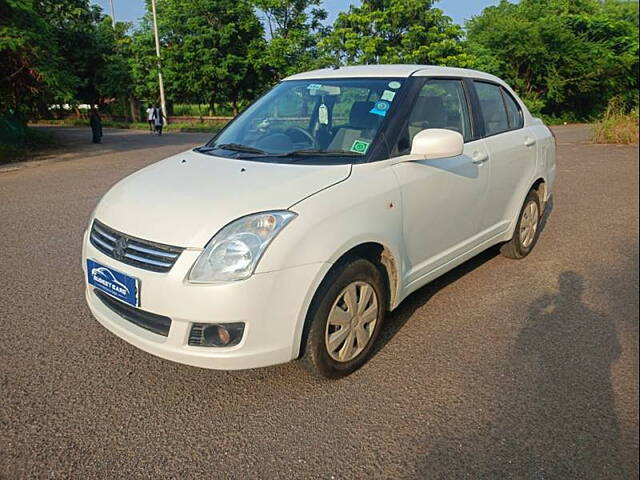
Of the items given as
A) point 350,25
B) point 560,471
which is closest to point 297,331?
point 560,471

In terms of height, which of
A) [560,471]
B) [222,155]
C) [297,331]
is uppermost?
[222,155]

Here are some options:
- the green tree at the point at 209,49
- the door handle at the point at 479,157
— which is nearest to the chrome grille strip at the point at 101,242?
the door handle at the point at 479,157

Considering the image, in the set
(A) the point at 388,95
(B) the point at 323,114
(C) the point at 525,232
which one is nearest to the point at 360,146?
(A) the point at 388,95

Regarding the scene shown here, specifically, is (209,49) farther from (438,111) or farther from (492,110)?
(438,111)

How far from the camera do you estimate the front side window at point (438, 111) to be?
10.5ft

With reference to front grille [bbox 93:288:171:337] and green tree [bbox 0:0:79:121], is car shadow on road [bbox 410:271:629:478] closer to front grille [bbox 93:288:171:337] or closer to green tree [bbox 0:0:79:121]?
front grille [bbox 93:288:171:337]

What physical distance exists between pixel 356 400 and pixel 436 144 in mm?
1511

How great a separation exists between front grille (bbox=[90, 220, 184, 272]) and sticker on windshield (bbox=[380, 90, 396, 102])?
5.57 ft

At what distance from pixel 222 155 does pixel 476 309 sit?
7.09 ft

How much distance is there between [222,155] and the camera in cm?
337

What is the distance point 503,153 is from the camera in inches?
157

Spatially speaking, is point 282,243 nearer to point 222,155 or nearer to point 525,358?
point 222,155

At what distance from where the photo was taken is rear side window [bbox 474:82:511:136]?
13.1 ft

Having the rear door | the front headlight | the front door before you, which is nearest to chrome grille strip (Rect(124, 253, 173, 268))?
the front headlight
